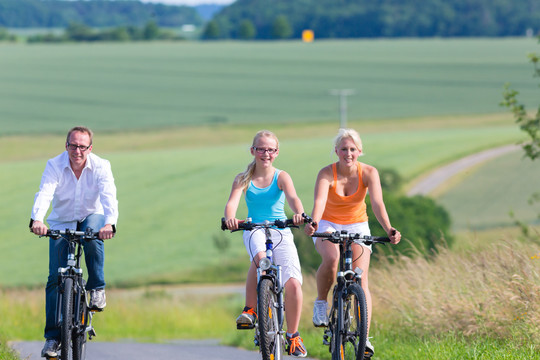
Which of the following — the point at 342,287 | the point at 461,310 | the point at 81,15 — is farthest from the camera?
the point at 81,15

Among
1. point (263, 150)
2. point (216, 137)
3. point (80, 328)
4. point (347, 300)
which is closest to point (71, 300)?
point (80, 328)

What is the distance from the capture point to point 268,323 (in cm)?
705

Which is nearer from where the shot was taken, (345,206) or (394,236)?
(394,236)

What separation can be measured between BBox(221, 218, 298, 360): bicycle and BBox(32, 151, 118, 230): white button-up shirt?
972 mm

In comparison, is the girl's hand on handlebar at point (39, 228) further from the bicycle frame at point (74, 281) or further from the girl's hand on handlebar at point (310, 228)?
the girl's hand on handlebar at point (310, 228)

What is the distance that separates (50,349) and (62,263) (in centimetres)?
68

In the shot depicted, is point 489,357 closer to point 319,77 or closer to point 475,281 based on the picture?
point 475,281

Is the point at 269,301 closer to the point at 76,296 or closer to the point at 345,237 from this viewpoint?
the point at 345,237

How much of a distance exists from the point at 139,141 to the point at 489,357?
84.9 m

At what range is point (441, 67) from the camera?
136 metres

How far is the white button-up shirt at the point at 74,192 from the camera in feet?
23.8

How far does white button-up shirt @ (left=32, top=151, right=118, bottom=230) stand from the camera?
23.8 ft

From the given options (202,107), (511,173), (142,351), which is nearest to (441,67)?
(202,107)

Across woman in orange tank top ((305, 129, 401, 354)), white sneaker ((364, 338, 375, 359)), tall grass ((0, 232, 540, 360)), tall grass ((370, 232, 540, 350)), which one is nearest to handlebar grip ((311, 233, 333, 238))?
woman in orange tank top ((305, 129, 401, 354))
